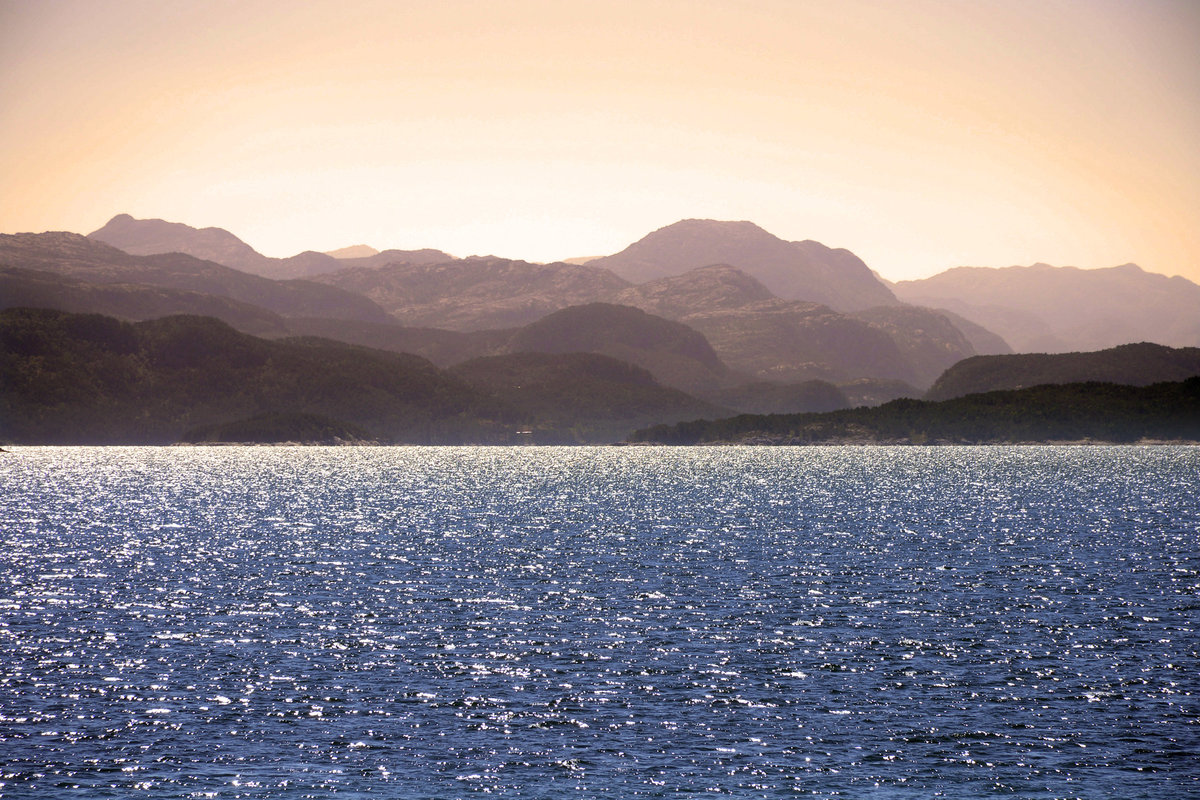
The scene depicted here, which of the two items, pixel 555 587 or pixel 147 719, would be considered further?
pixel 555 587

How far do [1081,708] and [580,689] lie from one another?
1980cm

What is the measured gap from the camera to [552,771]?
112 ft

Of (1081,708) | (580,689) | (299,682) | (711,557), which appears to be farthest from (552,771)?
(711,557)

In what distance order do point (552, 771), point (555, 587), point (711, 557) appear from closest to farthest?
point (552, 771), point (555, 587), point (711, 557)

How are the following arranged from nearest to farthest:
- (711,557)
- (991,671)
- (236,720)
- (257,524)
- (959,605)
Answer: (236,720) < (991,671) < (959,605) < (711,557) < (257,524)

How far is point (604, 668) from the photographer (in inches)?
1902

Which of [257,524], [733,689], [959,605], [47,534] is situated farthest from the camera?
[257,524]

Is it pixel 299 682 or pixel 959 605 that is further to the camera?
pixel 959 605

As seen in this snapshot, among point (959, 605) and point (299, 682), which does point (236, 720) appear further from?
point (959, 605)

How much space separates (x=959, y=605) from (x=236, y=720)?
43.4 m

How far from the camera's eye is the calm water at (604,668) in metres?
34.2

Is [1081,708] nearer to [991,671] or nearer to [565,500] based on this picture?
[991,671]

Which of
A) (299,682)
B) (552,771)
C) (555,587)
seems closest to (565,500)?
(555,587)

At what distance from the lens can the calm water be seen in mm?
34250
